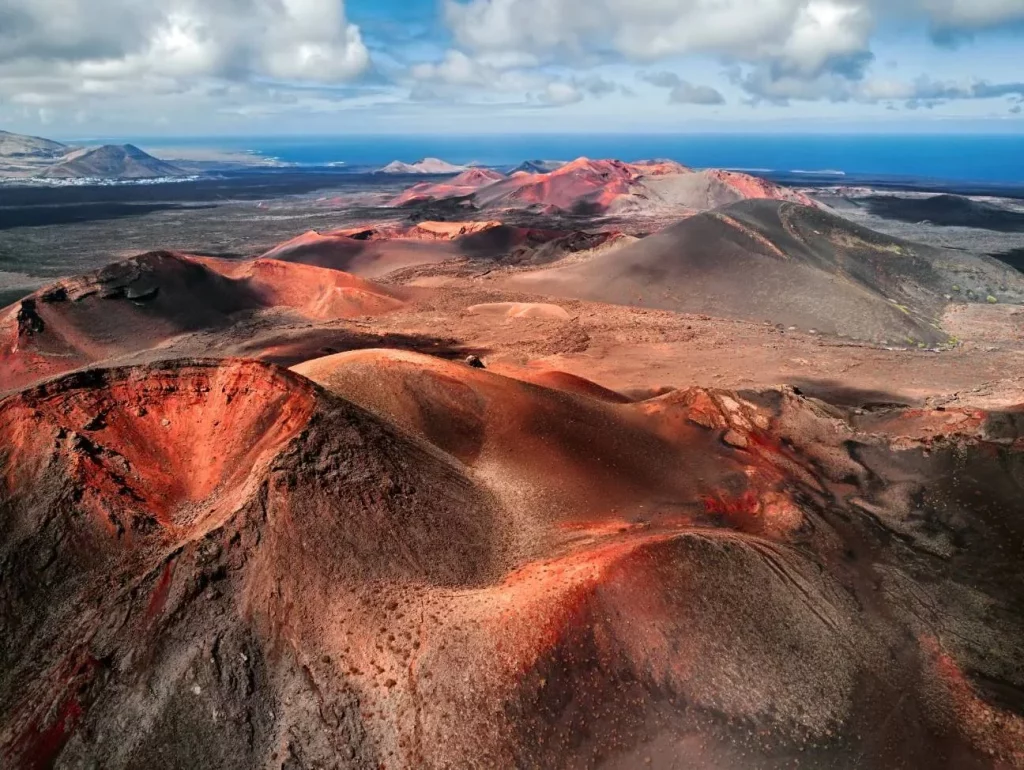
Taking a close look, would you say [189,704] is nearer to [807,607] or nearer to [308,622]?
[308,622]

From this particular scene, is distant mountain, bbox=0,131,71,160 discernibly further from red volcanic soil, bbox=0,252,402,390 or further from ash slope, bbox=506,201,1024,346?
ash slope, bbox=506,201,1024,346

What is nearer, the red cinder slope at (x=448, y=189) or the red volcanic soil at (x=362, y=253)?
the red volcanic soil at (x=362, y=253)

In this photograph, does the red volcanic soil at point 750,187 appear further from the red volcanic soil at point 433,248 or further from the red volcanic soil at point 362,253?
the red volcanic soil at point 362,253

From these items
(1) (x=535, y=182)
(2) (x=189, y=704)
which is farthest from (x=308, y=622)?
(1) (x=535, y=182)

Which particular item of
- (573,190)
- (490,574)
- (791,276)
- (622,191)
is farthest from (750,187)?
(490,574)

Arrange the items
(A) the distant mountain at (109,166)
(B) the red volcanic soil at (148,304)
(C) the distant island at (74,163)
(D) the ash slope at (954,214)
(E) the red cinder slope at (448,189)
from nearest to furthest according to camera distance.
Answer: (B) the red volcanic soil at (148,304) < (D) the ash slope at (954,214) < (E) the red cinder slope at (448,189) < (A) the distant mountain at (109,166) < (C) the distant island at (74,163)

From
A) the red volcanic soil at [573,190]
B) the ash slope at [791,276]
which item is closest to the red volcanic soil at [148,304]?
the ash slope at [791,276]
